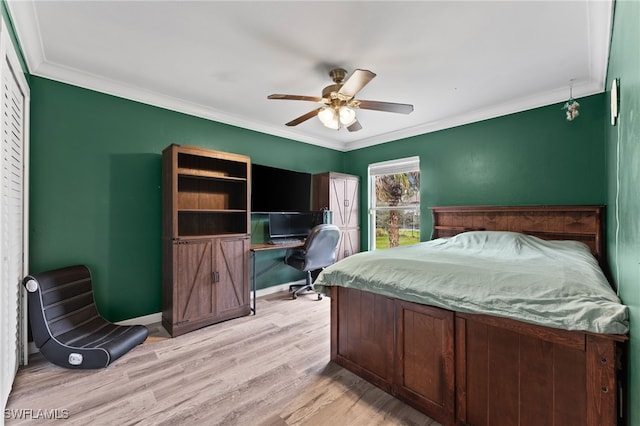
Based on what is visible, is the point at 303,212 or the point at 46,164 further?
the point at 303,212

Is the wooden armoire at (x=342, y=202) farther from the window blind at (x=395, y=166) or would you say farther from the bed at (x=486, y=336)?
the bed at (x=486, y=336)

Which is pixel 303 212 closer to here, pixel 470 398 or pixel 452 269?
pixel 452 269

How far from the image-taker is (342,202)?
474cm

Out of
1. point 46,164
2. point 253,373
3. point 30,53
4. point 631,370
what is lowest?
point 253,373

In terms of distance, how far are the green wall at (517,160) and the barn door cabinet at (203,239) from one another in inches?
108

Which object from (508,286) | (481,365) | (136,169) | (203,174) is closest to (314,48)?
(203,174)

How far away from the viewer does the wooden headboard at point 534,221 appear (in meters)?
2.78

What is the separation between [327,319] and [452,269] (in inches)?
75.1

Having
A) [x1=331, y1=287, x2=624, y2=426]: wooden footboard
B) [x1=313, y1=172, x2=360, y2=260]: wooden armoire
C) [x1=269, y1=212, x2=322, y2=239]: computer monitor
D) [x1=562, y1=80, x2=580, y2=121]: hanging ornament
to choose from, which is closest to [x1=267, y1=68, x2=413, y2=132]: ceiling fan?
[x1=331, y1=287, x2=624, y2=426]: wooden footboard

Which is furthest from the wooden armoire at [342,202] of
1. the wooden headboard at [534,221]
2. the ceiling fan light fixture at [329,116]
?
the ceiling fan light fixture at [329,116]

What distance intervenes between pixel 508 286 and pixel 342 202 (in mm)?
3422

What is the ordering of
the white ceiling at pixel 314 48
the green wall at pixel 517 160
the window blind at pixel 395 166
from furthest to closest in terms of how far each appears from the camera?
1. the window blind at pixel 395 166
2. the green wall at pixel 517 160
3. the white ceiling at pixel 314 48

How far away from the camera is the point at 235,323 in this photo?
308cm

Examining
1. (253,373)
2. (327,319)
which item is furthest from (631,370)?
(327,319)
